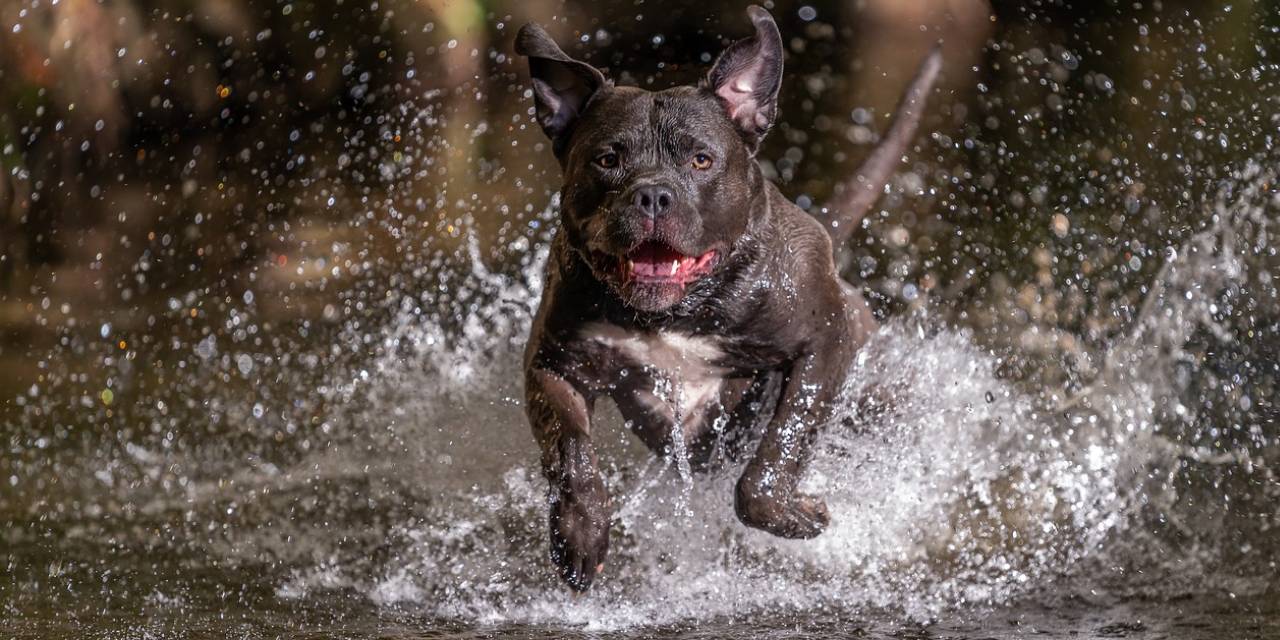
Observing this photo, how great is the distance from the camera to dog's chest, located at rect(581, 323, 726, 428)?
13.2ft

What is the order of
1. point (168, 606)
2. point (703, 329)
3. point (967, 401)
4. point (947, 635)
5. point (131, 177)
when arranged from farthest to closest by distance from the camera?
point (131, 177) < point (967, 401) < point (168, 606) < point (703, 329) < point (947, 635)

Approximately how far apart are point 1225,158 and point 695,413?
339cm

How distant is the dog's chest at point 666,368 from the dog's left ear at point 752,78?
64 centimetres

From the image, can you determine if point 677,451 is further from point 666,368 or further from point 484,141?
point 484,141

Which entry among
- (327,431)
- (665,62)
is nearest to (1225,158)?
(665,62)

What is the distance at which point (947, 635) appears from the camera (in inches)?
145

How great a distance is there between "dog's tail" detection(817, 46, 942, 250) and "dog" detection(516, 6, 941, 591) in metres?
0.44

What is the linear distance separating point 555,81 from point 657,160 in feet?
1.48

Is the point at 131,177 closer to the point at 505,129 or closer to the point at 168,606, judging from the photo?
the point at 505,129

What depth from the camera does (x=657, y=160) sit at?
146 inches

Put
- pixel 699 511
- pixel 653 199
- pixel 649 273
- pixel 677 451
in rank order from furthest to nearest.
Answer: pixel 699 511
pixel 677 451
pixel 649 273
pixel 653 199

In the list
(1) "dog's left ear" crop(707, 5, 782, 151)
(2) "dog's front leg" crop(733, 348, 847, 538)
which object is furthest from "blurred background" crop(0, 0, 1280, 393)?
(1) "dog's left ear" crop(707, 5, 782, 151)

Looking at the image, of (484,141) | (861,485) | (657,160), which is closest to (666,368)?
(657,160)

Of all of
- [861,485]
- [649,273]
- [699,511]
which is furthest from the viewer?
[861,485]
